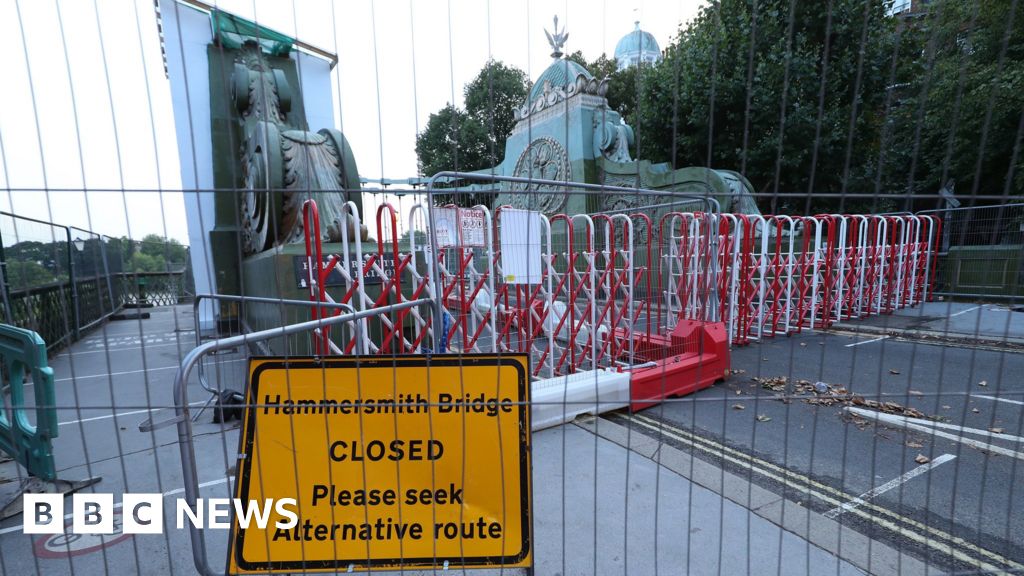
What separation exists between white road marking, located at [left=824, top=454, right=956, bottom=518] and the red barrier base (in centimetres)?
159

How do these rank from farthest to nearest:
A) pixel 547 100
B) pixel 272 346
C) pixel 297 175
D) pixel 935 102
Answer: pixel 547 100 → pixel 935 102 → pixel 297 175 → pixel 272 346

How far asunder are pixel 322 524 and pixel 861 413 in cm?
457

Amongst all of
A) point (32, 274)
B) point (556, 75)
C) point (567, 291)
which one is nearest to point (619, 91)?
point (556, 75)

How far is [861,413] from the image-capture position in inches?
169

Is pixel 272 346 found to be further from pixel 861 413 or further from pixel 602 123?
pixel 602 123

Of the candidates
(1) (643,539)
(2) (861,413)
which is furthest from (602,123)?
(1) (643,539)

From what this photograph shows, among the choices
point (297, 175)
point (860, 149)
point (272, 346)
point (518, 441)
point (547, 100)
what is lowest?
point (272, 346)

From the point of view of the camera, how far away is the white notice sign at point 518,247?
14.3 feet

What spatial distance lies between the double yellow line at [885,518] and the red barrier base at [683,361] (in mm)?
811

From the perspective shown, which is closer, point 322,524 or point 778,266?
point 322,524

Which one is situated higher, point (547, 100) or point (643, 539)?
point (547, 100)

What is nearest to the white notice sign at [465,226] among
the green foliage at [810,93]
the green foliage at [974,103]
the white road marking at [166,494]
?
the white road marking at [166,494]

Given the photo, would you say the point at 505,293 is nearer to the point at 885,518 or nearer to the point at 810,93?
the point at 885,518

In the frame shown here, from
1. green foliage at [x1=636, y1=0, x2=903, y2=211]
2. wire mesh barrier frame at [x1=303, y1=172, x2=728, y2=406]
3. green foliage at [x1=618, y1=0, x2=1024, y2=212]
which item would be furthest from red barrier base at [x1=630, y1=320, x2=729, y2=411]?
green foliage at [x1=636, y1=0, x2=903, y2=211]
